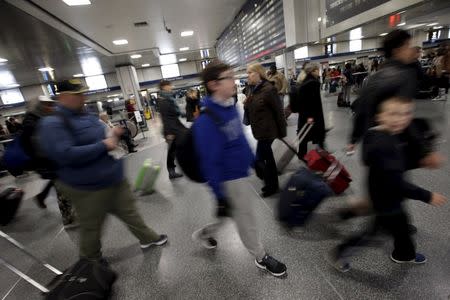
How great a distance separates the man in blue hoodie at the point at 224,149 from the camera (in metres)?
1.46

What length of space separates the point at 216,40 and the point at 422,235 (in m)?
11.5

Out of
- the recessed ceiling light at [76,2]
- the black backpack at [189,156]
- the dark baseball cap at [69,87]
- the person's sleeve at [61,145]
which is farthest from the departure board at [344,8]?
the recessed ceiling light at [76,2]

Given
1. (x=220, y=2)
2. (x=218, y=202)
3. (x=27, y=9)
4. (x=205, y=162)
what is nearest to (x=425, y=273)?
(x=218, y=202)

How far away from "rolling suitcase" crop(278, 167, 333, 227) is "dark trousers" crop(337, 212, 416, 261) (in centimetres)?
40

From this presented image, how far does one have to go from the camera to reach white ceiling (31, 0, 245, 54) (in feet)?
17.4

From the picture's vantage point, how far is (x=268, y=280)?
180cm

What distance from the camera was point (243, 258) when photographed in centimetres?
206

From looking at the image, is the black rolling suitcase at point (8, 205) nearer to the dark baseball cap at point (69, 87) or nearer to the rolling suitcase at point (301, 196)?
the dark baseball cap at point (69, 87)

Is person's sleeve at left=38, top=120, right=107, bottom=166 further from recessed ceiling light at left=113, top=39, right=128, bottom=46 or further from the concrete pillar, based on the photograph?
the concrete pillar

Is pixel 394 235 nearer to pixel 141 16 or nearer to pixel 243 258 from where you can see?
pixel 243 258

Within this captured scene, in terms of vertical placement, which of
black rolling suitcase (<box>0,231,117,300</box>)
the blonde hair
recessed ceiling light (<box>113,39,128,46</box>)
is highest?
recessed ceiling light (<box>113,39,128,46</box>)

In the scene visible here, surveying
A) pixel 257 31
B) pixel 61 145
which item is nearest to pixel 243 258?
pixel 61 145

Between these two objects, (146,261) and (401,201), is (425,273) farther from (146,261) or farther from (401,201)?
(146,261)

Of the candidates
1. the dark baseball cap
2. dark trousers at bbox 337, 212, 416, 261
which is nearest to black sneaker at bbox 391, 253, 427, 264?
dark trousers at bbox 337, 212, 416, 261
